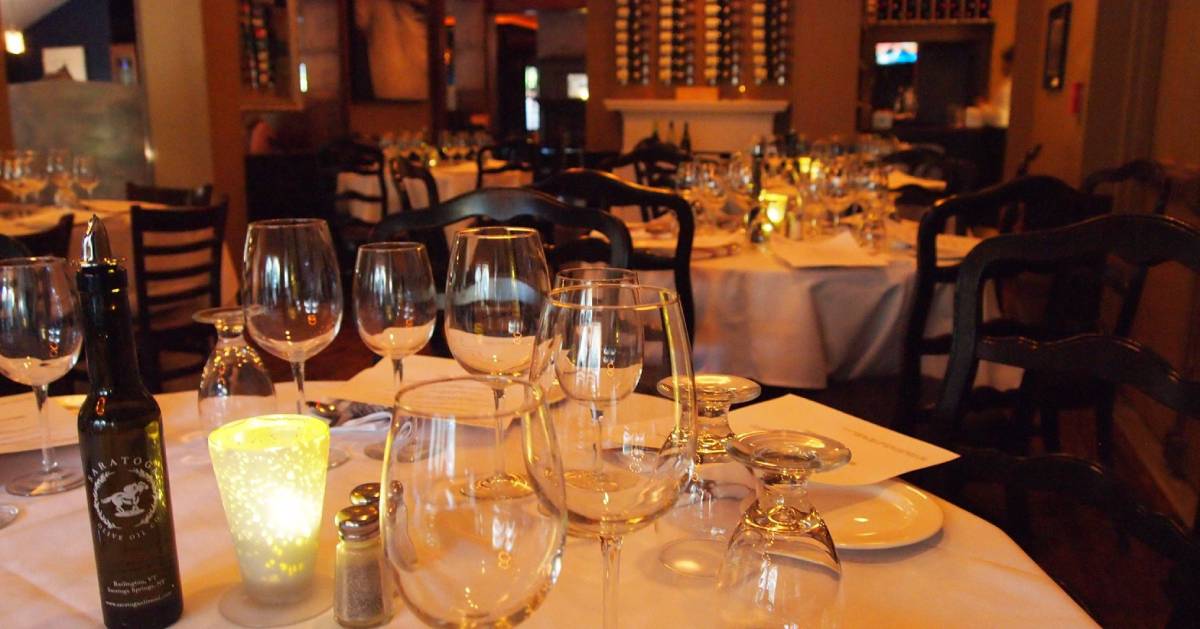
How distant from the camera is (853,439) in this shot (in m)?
1.01

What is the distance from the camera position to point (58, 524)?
2.88 ft

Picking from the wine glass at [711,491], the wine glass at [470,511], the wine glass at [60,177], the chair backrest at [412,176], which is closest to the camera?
the wine glass at [470,511]

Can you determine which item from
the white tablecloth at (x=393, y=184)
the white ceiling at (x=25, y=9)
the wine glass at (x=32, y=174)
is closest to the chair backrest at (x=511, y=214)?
the wine glass at (x=32, y=174)

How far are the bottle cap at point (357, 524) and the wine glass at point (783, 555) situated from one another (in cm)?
26

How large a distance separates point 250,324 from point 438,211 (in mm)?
860

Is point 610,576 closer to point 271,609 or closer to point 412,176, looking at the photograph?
point 271,609

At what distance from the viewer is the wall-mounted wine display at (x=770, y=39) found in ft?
30.8

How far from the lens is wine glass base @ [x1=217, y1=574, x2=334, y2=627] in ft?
2.26

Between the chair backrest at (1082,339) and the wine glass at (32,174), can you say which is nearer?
the chair backrest at (1082,339)

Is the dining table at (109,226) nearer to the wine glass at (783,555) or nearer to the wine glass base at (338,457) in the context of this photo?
the wine glass base at (338,457)

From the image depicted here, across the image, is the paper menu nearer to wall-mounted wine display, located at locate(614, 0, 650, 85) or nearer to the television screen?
wall-mounted wine display, located at locate(614, 0, 650, 85)

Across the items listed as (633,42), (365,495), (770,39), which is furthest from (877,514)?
(633,42)

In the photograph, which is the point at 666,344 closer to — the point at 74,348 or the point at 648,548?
the point at 648,548

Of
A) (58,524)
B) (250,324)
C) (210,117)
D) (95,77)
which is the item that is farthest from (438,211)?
(95,77)
